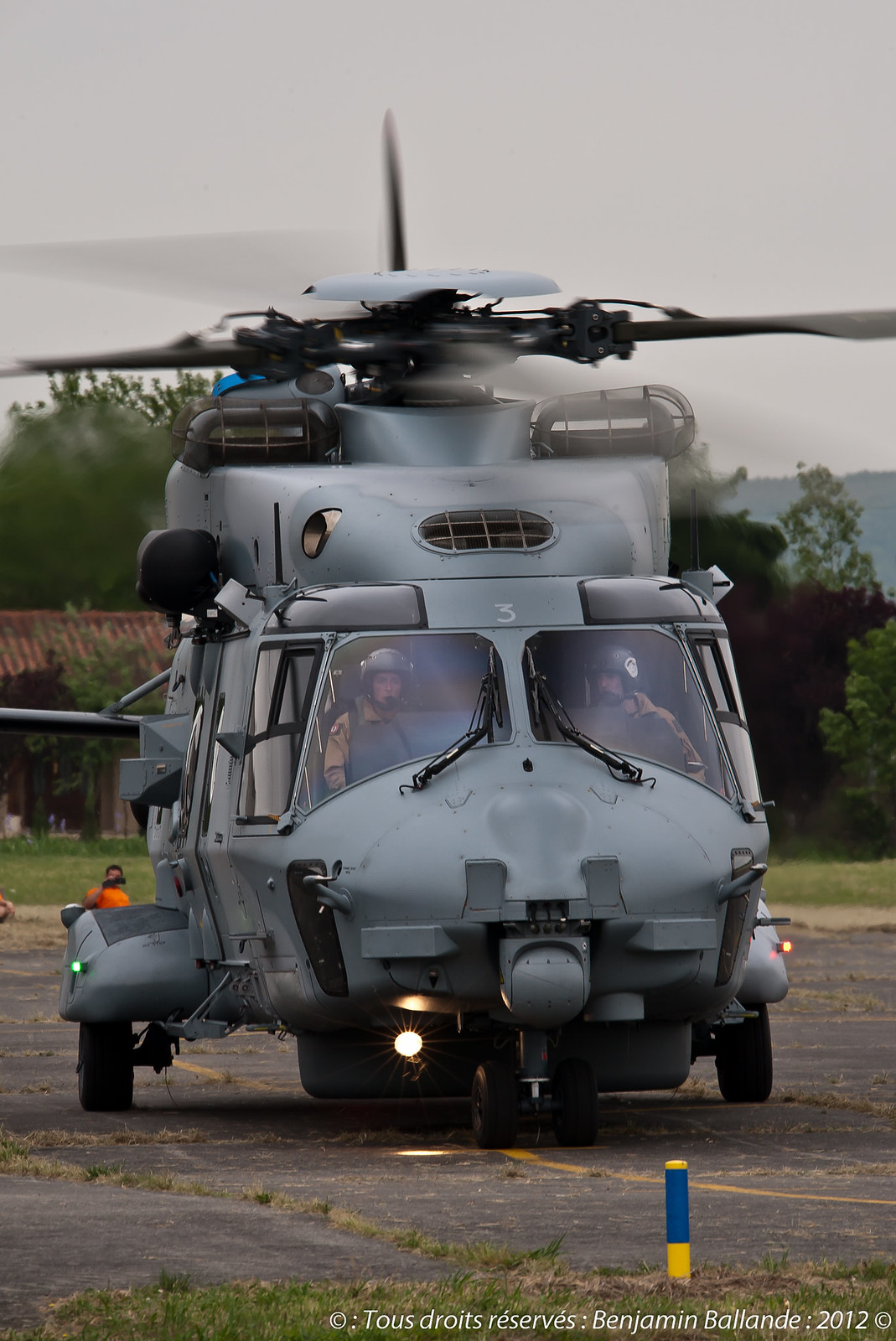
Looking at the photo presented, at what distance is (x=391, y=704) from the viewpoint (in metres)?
11.7

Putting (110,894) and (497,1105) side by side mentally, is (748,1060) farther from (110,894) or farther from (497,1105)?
(110,894)

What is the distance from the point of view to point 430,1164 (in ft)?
35.8

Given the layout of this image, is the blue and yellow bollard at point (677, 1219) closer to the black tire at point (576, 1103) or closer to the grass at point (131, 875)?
the black tire at point (576, 1103)

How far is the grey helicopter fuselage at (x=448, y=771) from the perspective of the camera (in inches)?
434

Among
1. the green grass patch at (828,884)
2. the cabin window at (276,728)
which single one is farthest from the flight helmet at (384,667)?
the green grass patch at (828,884)

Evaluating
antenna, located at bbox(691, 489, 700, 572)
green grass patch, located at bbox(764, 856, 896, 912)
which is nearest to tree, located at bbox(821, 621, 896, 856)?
green grass patch, located at bbox(764, 856, 896, 912)

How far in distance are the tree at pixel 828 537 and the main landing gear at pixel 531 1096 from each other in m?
47.9

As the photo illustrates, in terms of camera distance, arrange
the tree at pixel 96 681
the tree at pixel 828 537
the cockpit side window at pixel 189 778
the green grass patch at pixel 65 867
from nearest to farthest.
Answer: the cockpit side window at pixel 189 778
the green grass patch at pixel 65 867
the tree at pixel 96 681
the tree at pixel 828 537

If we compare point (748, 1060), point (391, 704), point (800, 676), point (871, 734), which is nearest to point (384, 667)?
point (391, 704)

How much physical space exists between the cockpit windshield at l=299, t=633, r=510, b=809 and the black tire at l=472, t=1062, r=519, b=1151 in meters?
1.70

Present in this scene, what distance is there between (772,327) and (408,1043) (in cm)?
430

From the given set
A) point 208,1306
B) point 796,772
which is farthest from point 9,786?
point 208,1306

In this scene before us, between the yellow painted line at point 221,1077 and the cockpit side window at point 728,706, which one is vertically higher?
the cockpit side window at point 728,706

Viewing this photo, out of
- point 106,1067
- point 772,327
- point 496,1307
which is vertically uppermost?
point 772,327
